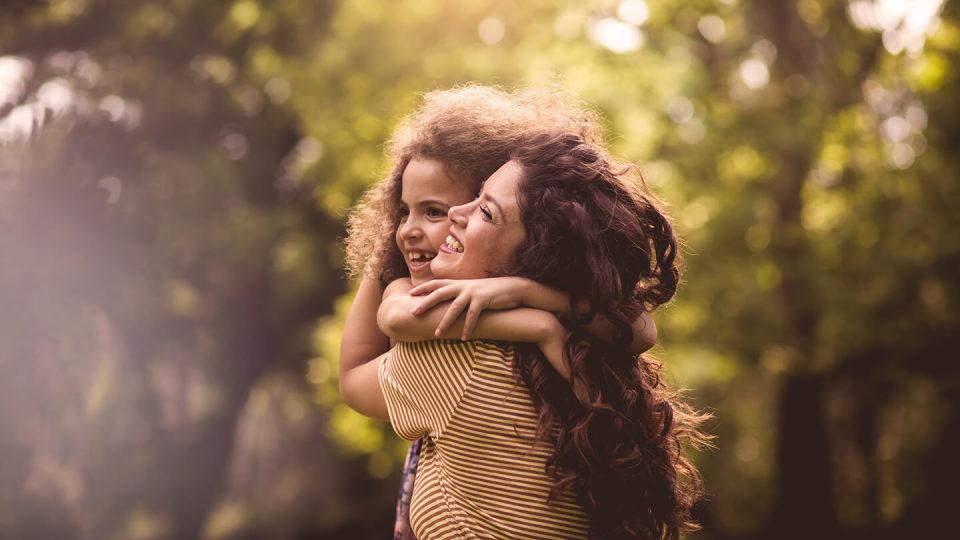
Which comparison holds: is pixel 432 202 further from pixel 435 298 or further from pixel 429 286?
pixel 435 298

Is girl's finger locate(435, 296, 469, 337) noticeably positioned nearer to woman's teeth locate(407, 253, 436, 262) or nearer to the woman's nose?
the woman's nose

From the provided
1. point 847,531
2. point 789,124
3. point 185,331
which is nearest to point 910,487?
point 847,531

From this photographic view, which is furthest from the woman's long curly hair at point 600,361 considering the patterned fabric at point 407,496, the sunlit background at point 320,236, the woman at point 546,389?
the sunlit background at point 320,236

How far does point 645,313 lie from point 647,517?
0.52m

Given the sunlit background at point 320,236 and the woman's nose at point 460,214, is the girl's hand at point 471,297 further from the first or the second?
the sunlit background at point 320,236

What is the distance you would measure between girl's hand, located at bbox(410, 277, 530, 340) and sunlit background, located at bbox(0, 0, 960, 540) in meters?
11.7

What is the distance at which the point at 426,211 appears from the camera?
284cm

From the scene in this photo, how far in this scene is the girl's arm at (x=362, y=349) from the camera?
2.70 m

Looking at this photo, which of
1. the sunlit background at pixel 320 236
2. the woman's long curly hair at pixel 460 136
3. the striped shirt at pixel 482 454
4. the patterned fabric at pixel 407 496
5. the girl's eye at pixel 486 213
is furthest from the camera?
the sunlit background at pixel 320 236

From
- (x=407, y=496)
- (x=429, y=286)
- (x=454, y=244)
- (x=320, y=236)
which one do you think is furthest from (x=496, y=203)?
(x=320, y=236)

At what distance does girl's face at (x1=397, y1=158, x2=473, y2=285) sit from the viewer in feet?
9.18

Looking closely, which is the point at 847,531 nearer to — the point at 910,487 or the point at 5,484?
the point at 910,487

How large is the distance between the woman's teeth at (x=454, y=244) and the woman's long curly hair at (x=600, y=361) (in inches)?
5.1

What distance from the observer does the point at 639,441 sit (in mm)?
2496
